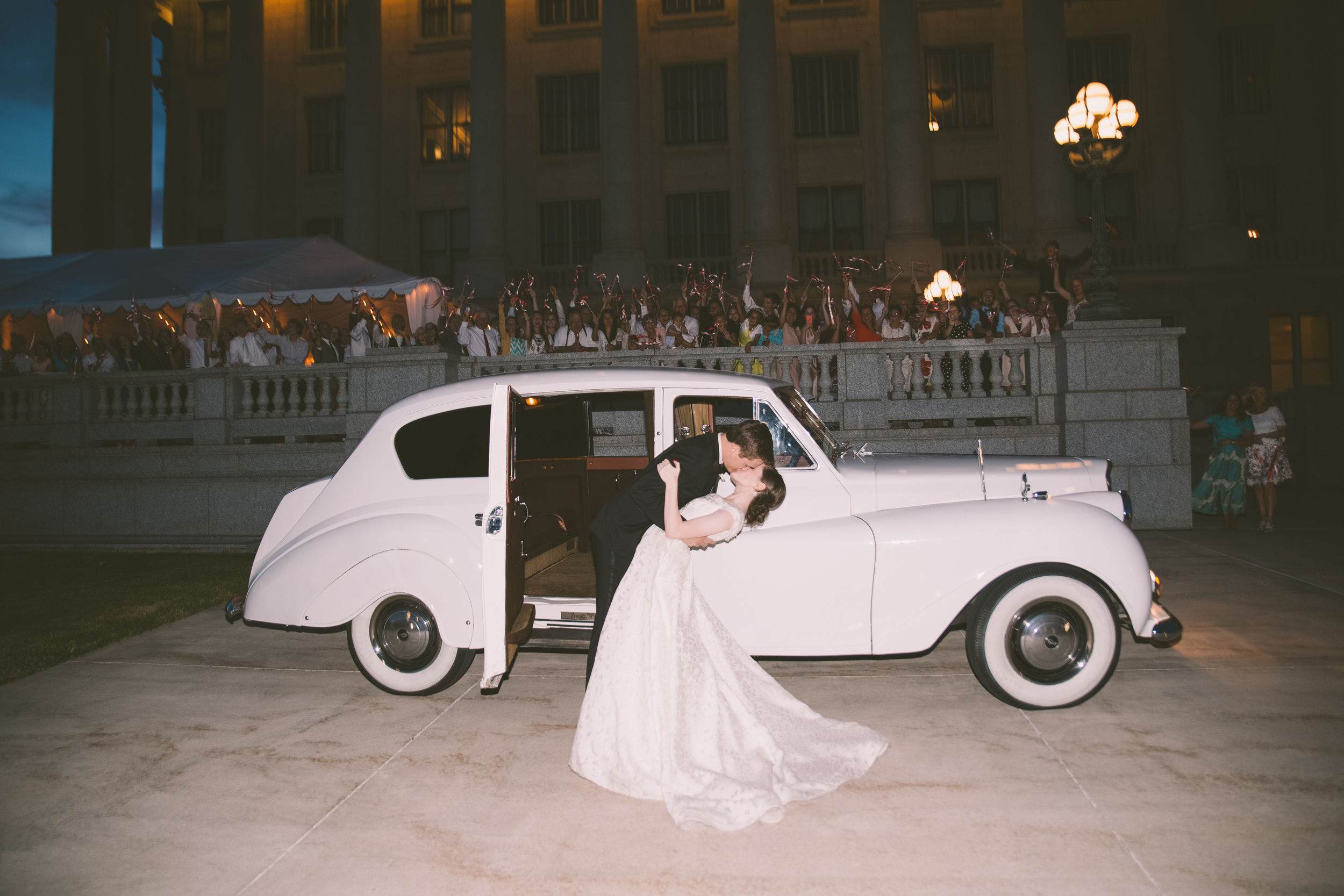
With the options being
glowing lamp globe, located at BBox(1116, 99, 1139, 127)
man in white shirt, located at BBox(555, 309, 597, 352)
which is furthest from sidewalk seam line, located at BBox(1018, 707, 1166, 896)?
glowing lamp globe, located at BBox(1116, 99, 1139, 127)

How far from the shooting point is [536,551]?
5.32m

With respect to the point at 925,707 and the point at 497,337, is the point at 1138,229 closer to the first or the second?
the point at 497,337

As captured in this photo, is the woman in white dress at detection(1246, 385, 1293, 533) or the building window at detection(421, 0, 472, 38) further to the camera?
the building window at detection(421, 0, 472, 38)

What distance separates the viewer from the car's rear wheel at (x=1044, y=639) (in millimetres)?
4672

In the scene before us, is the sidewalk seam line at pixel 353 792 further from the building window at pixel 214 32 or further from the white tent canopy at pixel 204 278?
the building window at pixel 214 32

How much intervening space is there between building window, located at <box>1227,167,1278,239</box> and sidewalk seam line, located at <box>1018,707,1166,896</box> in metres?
28.2

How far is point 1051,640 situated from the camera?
473cm

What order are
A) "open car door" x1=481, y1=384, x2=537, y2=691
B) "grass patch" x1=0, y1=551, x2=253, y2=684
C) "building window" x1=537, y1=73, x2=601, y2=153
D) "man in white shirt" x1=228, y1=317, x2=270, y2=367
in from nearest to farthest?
1. "open car door" x1=481, y1=384, x2=537, y2=691
2. "grass patch" x1=0, y1=551, x2=253, y2=684
3. "man in white shirt" x1=228, y1=317, x2=270, y2=367
4. "building window" x1=537, y1=73, x2=601, y2=153

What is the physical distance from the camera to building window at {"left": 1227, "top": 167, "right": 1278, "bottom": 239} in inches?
1031

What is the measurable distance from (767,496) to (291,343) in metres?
13.5

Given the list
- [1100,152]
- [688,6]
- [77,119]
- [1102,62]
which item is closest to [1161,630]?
[1100,152]

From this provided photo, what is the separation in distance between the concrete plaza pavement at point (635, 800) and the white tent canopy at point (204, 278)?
10.1m

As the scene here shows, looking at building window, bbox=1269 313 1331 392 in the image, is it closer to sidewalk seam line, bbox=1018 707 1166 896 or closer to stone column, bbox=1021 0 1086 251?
stone column, bbox=1021 0 1086 251

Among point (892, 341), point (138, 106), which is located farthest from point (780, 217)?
point (138, 106)
